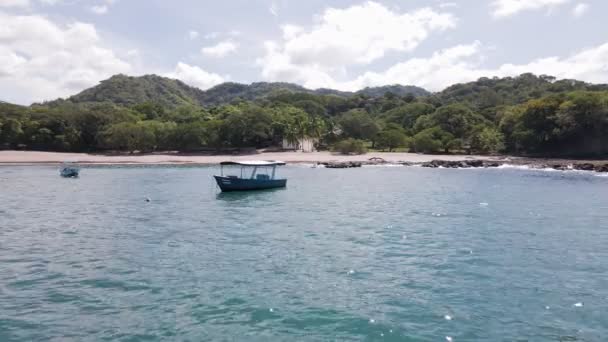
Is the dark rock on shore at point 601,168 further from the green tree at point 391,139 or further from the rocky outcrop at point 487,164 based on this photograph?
the green tree at point 391,139

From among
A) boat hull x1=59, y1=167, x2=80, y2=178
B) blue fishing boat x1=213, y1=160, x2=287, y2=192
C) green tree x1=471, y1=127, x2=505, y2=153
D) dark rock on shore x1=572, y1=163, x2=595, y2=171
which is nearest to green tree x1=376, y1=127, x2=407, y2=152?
green tree x1=471, y1=127, x2=505, y2=153

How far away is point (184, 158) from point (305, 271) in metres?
78.6

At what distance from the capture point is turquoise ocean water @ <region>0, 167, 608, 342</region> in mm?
12695

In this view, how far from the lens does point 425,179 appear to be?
55.7m

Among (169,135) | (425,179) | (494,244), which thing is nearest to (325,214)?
(494,244)

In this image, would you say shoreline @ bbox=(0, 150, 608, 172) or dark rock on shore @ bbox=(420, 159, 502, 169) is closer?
dark rock on shore @ bbox=(420, 159, 502, 169)

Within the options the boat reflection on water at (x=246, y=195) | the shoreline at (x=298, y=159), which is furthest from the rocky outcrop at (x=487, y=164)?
the boat reflection on water at (x=246, y=195)

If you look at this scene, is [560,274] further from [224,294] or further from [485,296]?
[224,294]

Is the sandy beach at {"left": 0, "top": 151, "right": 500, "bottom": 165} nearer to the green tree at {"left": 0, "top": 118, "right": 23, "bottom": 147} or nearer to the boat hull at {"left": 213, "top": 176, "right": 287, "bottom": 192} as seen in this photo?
the green tree at {"left": 0, "top": 118, "right": 23, "bottom": 147}

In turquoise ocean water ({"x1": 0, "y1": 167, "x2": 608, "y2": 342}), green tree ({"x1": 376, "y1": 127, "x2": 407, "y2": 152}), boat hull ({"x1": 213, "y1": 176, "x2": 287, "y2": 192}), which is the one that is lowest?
turquoise ocean water ({"x1": 0, "y1": 167, "x2": 608, "y2": 342})

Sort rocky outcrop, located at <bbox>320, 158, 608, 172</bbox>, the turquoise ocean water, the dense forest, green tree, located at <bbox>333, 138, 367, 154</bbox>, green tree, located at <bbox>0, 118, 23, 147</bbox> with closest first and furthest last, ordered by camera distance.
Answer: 1. the turquoise ocean water
2. rocky outcrop, located at <bbox>320, 158, 608, 172</bbox>
3. the dense forest
4. green tree, located at <bbox>333, 138, 367, 154</bbox>
5. green tree, located at <bbox>0, 118, 23, 147</bbox>

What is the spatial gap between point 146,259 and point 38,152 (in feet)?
296

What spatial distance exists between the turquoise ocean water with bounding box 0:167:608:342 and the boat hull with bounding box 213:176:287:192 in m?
7.59

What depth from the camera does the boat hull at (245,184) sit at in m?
43.7
